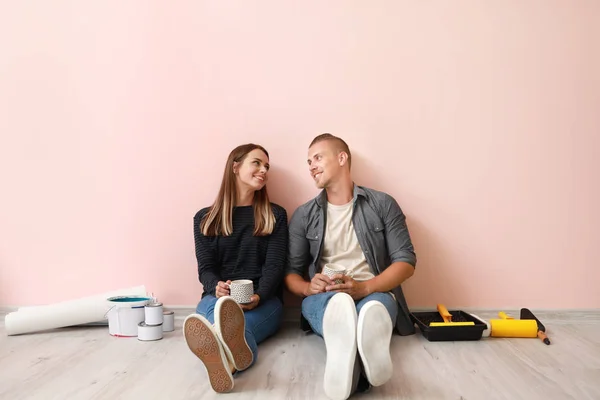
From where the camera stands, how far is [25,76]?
8.50 feet

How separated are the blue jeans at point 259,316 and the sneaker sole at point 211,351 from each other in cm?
33

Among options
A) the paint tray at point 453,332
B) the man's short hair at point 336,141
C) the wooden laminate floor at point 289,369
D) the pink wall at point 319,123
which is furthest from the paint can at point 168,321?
the paint tray at point 453,332

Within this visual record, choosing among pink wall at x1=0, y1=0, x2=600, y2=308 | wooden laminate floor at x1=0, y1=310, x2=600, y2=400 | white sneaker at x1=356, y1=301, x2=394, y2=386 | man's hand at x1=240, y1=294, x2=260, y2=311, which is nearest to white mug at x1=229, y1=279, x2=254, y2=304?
man's hand at x1=240, y1=294, x2=260, y2=311

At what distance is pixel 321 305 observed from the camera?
6.42 feet

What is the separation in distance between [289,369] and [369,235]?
75 centimetres

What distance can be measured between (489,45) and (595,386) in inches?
62.6

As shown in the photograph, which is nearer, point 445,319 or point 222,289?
point 222,289

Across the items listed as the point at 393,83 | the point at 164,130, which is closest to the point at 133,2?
the point at 164,130

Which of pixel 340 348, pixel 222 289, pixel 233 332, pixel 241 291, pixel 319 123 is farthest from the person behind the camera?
pixel 319 123

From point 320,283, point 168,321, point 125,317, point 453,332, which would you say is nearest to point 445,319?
point 453,332

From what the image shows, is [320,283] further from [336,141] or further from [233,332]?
[336,141]

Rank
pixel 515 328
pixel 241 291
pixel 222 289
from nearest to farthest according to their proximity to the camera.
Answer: pixel 241 291, pixel 222 289, pixel 515 328

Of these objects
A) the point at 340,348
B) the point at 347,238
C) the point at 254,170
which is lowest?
the point at 340,348

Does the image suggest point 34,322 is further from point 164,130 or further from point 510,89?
point 510,89
